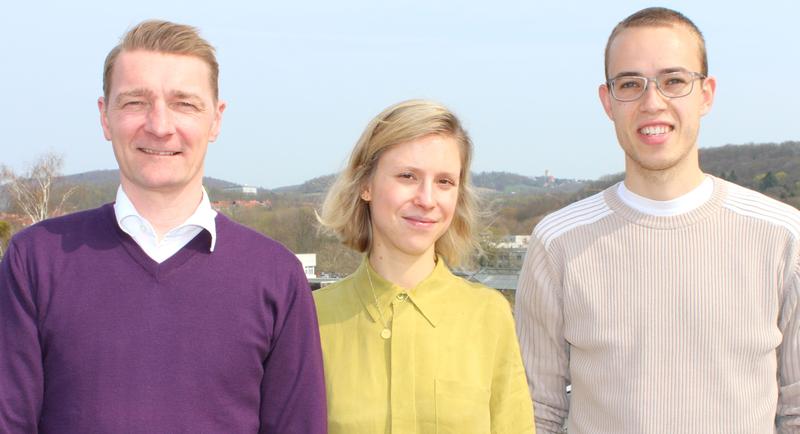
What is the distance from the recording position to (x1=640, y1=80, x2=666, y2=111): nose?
277 cm

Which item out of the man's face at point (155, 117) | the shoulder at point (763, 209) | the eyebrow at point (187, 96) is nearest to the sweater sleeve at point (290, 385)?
the man's face at point (155, 117)

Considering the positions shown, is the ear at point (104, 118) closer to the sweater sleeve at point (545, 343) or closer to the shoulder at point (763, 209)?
the sweater sleeve at point (545, 343)

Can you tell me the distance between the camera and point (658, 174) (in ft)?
9.33

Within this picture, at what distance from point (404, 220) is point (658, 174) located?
2.91 feet

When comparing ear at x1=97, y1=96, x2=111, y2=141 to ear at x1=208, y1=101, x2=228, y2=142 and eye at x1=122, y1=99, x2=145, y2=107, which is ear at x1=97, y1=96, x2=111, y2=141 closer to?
eye at x1=122, y1=99, x2=145, y2=107

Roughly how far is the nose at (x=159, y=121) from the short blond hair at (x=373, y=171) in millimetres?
719

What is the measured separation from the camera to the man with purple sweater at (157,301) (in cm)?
210

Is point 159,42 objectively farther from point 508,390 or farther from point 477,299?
point 508,390

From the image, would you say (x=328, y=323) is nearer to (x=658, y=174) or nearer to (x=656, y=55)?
(x=658, y=174)

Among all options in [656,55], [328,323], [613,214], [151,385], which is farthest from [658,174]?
[151,385]

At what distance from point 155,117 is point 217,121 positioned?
257 millimetres

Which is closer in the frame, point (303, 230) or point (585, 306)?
point (585, 306)

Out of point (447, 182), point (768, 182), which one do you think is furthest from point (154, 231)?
point (768, 182)

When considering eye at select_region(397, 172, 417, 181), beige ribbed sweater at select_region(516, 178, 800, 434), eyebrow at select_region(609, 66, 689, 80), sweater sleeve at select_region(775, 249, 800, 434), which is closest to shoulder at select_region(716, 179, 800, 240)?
beige ribbed sweater at select_region(516, 178, 800, 434)
